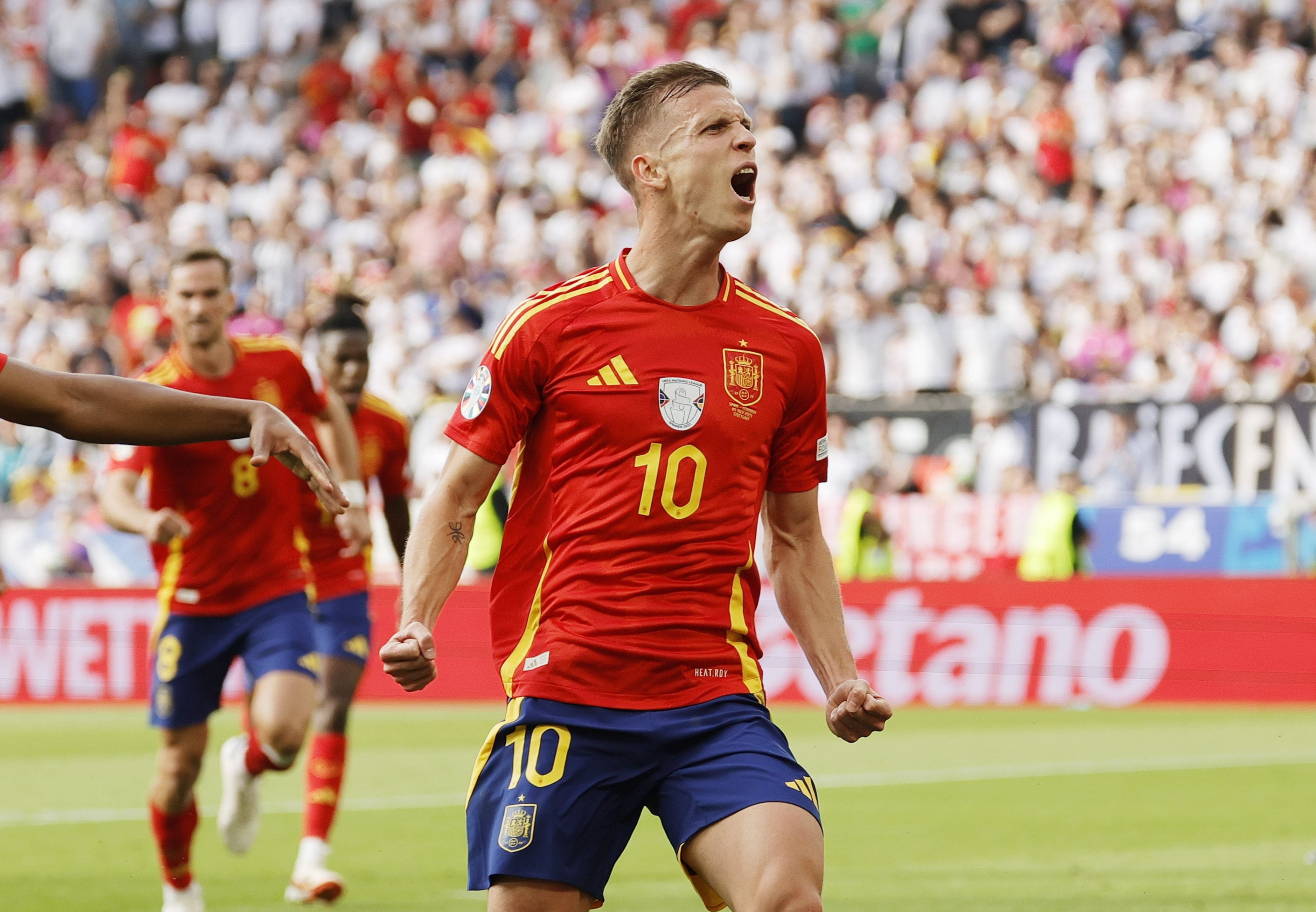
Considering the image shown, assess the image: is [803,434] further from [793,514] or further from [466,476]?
[466,476]

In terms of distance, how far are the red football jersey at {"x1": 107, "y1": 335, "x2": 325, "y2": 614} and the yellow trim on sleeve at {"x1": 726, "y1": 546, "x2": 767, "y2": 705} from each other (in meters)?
4.05

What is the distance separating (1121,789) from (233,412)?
875cm

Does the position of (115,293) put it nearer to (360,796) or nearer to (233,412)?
(360,796)

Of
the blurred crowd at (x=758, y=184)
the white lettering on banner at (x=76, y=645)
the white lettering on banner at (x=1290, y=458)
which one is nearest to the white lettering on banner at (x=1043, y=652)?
the blurred crowd at (x=758, y=184)

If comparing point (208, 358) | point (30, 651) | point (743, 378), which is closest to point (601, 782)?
point (743, 378)

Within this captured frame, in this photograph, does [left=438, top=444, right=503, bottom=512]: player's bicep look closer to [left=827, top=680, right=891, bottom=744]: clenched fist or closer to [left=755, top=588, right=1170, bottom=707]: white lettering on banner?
[left=827, top=680, right=891, bottom=744]: clenched fist

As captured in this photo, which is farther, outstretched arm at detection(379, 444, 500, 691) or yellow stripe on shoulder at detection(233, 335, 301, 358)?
yellow stripe on shoulder at detection(233, 335, 301, 358)

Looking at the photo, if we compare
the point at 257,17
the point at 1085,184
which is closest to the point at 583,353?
the point at 1085,184

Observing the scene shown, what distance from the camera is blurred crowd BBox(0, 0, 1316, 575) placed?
19.6 m

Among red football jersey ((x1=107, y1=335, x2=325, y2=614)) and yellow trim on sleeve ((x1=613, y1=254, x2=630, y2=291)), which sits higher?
yellow trim on sleeve ((x1=613, y1=254, x2=630, y2=291))

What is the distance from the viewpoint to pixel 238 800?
8.91 m

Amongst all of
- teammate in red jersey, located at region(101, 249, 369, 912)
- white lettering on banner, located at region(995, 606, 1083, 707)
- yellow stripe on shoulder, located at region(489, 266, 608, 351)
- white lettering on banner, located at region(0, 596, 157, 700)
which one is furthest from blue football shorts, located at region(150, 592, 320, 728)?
white lettering on banner, located at region(0, 596, 157, 700)

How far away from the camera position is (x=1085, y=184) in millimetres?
21234

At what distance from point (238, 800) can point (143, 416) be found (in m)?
4.86
